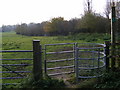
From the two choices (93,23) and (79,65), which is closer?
(79,65)

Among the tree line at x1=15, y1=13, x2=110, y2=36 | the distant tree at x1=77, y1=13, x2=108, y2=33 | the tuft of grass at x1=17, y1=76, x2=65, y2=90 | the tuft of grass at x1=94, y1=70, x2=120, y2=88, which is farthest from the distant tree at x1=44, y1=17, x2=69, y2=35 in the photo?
the tuft of grass at x1=17, y1=76, x2=65, y2=90

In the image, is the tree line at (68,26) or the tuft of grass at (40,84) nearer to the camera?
the tuft of grass at (40,84)

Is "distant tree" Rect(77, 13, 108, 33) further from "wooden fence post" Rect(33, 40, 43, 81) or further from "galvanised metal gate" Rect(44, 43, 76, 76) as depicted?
"wooden fence post" Rect(33, 40, 43, 81)

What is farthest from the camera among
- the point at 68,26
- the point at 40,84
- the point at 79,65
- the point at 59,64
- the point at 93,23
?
the point at 68,26

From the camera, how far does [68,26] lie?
45.2m

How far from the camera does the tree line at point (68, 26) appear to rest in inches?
1323

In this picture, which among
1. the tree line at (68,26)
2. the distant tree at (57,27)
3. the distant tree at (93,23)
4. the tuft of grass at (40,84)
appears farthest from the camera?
the distant tree at (57,27)

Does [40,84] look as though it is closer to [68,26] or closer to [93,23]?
[93,23]

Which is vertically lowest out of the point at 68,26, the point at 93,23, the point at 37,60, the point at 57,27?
the point at 37,60

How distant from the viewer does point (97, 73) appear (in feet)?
17.3

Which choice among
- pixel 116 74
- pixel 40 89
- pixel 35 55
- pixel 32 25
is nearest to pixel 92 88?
pixel 116 74

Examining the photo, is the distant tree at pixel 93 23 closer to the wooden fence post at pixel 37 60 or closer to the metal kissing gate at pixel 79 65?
the metal kissing gate at pixel 79 65

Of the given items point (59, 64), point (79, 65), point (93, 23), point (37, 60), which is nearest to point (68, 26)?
point (93, 23)

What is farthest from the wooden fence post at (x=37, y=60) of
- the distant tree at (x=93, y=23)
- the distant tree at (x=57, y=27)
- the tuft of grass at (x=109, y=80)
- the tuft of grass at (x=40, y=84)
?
the distant tree at (x=57, y=27)
